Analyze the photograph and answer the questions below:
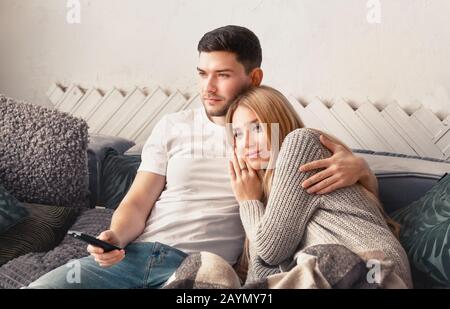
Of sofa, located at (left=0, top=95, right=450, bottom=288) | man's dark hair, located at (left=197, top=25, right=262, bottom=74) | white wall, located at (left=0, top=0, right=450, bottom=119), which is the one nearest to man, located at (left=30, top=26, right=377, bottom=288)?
man's dark hair, located at (left=197, top=25, right=262, bottom=74)

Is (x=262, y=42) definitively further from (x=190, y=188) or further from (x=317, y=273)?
(x=317, y=273)

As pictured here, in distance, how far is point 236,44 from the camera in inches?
55.1

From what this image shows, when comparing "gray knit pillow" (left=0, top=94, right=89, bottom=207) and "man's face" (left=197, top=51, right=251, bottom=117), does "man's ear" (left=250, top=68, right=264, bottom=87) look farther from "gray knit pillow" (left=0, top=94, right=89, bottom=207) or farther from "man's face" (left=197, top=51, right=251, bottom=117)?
"gray knit pillow" (left=0, top=94, right=89, bottom=207)

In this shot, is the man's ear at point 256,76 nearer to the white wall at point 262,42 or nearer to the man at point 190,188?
the man at point 190,188

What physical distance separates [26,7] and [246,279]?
129cm

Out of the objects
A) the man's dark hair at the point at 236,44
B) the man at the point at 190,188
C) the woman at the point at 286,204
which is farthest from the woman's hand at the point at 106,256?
the man's dark hair at the point at 236,44

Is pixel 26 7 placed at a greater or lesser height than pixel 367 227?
greater

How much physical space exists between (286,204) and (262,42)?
2.53 ft

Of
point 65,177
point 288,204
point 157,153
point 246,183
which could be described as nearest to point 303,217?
point 288,204

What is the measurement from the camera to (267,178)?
1.31 metres

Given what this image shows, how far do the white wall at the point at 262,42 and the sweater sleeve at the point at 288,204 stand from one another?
606mm

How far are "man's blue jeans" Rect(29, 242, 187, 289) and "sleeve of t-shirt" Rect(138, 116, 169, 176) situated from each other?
21 centimetres

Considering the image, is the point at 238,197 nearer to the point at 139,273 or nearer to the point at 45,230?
the point at 139,273
